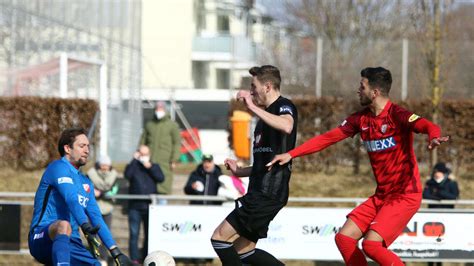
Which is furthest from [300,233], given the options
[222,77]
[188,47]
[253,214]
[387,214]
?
[222,77]

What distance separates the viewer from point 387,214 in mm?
9484

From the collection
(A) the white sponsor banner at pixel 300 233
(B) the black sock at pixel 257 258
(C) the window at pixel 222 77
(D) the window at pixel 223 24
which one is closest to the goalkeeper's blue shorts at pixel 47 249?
(B) the black sock at pixel 257 258

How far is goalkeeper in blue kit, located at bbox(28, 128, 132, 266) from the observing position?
9.22 m

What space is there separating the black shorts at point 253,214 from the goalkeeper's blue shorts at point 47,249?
141cm

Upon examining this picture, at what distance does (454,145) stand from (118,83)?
426 inches

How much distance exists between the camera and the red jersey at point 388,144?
31.1ft

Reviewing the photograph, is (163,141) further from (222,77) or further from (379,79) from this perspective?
(222,77)

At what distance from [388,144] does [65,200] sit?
2939 millimetres

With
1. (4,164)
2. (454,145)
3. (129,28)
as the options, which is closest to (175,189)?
(4,164)

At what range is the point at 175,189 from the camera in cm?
1995

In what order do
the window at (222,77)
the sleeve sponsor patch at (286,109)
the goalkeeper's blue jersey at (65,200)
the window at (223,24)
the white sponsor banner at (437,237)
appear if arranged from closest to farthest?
the sleeve sponsor patch at (286,109), the goalkeeper's blue jersey at (65,200), the white sponsor banner at (437,237), the window at (222,77), the window at (223,24)

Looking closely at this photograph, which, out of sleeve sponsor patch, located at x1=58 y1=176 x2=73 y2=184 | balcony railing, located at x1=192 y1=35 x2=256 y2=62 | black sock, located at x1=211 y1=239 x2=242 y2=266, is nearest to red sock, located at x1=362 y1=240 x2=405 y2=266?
black sock, located at x1=211 y1=239 x2=242 y2=266

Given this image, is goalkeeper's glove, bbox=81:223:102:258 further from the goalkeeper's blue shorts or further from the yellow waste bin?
the yellow waste bin

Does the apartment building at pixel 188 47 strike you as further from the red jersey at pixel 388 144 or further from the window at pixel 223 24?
the red jersey at pixel 388 144
